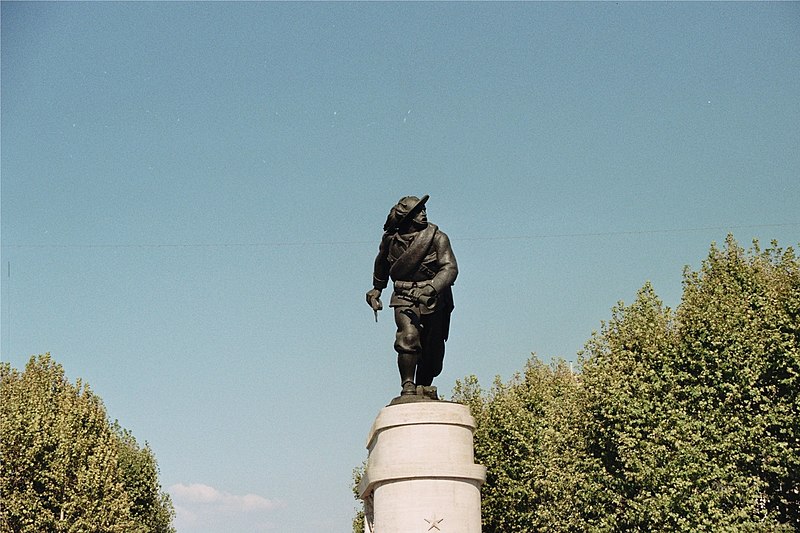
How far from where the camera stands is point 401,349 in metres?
12.0

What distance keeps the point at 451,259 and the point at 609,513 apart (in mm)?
14558

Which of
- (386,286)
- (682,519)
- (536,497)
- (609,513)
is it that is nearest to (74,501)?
(536,497)

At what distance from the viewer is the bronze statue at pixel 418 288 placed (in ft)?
39.4

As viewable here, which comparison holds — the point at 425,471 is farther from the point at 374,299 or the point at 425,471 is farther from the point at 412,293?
the point at 374,299

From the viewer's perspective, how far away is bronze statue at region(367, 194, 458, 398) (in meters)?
12.0

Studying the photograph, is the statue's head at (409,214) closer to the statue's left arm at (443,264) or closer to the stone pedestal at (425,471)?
the statue's left arm at (443,264)

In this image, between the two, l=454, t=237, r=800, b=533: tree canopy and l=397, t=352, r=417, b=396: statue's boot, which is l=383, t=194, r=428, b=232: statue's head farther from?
l=454, t=237, r=800, b=533: tree canopy

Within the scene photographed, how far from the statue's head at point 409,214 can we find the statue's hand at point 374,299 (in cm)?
112

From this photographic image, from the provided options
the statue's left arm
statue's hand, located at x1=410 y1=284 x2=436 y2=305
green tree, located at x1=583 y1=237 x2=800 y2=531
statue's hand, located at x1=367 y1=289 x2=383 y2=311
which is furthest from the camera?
green tree, located at x1=583 y1=237 x2=800 y2=531

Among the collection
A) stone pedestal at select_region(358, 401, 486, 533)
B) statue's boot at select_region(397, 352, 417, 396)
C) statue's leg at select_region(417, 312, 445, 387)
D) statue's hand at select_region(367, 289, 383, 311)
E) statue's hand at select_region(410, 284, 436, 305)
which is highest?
statue's hand at select_region(367, 289, 383, 311)

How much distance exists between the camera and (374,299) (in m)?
12.9

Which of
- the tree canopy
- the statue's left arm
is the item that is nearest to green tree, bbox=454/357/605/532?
the tree canopy

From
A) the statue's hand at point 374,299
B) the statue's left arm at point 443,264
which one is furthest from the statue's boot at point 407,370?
the statue's hand at point 374,299

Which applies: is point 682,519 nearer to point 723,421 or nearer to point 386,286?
point 723,421
